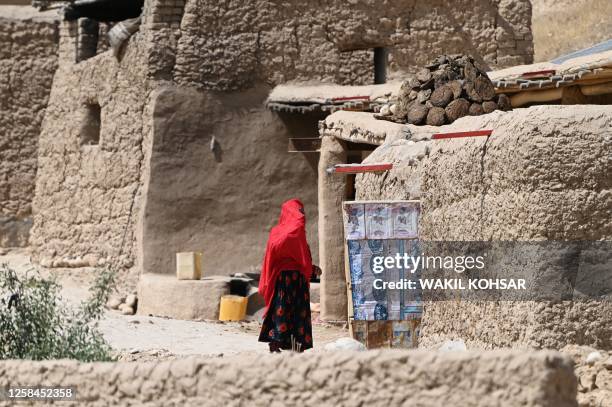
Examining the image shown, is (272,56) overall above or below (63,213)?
above

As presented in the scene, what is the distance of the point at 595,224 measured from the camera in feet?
21.4

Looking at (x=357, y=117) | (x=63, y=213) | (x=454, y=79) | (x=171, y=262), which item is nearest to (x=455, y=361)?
(x=454, y=79)

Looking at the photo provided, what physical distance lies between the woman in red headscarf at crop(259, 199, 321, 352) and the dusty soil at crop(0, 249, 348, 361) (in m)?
0.34

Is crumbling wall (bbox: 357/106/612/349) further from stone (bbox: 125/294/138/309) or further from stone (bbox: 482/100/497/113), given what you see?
stone (bbox: 125/294/138/309)

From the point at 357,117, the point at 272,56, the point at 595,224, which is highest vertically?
the point at 272,56

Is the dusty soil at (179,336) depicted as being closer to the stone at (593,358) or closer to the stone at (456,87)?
the stone at (456,87)

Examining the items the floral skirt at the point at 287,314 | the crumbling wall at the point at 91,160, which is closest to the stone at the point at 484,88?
the floral skirt at the point at 287,314

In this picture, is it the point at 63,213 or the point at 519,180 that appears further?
the point at 63,213

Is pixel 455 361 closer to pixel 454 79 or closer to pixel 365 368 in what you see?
pixel 365 368

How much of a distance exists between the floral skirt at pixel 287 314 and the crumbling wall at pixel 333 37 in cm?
493

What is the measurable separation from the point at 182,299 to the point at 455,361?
8.11 m

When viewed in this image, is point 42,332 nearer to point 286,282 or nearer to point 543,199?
point 286,282

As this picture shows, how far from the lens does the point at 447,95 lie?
10.4 meters

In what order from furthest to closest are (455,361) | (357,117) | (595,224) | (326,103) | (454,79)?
(326,103) < (357,117) < (454,79) < (595,224) < (455,361)
